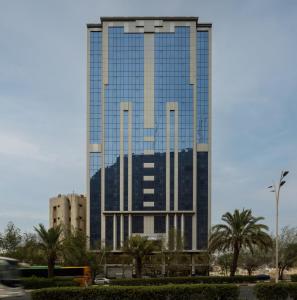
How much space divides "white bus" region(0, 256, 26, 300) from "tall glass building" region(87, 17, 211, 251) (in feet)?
250

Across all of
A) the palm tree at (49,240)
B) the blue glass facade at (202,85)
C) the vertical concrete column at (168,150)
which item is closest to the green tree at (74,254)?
the palm tree at (49,240)

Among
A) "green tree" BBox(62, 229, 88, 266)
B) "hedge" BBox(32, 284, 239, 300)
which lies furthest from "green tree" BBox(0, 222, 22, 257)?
"hedge" BBox(32, 284, 239, 300)

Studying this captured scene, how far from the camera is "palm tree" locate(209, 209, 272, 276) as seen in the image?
52.6 meters

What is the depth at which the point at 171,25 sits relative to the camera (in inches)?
4449

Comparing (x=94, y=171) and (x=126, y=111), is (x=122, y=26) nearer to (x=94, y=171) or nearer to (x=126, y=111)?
(x=126, y=111)

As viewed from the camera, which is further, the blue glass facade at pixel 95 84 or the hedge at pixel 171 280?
the blue glass facade at pixel 95 84

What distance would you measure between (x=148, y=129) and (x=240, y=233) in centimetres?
5772

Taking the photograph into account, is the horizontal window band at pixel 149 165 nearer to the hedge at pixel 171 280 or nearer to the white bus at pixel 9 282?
the hedge at pixel 171 280

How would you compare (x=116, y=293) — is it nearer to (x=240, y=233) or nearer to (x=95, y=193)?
(x=240, y=233)

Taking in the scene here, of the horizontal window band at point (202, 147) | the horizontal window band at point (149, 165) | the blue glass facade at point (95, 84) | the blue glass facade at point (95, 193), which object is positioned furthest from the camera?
the blue glass facade at point (95, 84)

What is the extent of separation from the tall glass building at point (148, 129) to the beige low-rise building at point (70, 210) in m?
13.0

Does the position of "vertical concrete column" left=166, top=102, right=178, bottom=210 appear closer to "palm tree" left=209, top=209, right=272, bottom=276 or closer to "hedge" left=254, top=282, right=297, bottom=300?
"palm tree" left=209, top=209, right=272, bottom=276

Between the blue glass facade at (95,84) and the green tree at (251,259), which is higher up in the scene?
the blue glass facade at (95,84)

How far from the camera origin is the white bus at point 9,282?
25.2m
